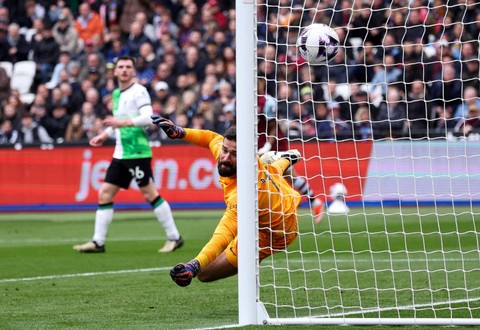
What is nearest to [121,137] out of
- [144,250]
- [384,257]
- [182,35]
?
[144,250]

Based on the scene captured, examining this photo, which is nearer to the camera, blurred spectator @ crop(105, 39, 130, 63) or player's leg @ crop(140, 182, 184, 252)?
player's leg @ crop(140, 182, 184, 252)

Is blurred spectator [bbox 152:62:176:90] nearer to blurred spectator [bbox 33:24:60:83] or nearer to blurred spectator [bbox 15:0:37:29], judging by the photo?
blurred spectator [bbox 33:24:60:83]

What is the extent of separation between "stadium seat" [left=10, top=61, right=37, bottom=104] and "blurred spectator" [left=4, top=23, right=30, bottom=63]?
0.20m

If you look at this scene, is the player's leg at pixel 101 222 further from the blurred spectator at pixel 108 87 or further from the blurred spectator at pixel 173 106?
the blurred spectator at pixel 108 87

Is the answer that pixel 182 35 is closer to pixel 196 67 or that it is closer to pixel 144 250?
pixel 196 67

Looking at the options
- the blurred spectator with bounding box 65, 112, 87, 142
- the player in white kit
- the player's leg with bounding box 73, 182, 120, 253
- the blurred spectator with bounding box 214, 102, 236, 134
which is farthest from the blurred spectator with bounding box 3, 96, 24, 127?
the player's leg with bounding box 73, 182, 120, 253

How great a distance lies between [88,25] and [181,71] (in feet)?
11.3

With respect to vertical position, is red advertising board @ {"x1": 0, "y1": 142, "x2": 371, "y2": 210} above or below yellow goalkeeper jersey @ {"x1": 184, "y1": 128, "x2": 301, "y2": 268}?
below

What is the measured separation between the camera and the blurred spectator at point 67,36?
2478 cm

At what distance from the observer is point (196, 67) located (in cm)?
2252

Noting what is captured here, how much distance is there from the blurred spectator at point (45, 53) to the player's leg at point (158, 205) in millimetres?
11584

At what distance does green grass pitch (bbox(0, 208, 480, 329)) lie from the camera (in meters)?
7.90

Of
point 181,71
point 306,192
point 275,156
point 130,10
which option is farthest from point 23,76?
point 275,156

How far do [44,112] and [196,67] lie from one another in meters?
3.43
